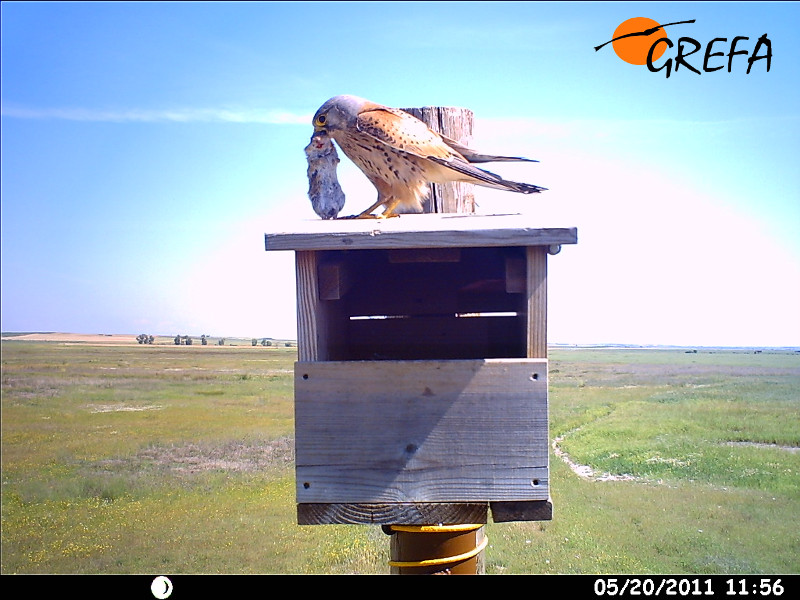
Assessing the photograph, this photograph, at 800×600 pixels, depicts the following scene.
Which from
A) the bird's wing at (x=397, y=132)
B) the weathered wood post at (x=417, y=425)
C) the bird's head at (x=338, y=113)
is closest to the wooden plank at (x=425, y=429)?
the weathered wood post at (x=417, y=425)

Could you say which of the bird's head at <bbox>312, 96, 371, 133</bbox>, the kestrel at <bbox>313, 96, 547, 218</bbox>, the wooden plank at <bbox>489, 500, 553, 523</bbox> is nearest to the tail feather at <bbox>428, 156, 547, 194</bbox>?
the kestrel at <bbox>313, 96, 547, 218</bbox>

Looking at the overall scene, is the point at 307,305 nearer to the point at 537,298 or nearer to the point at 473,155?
the point at 537,298

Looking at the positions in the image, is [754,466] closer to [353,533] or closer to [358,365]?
[353,533]

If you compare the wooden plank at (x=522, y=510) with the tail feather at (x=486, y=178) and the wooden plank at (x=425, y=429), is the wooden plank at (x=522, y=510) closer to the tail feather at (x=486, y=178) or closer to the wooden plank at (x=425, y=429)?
the wooden plank at (x=425, y=429)

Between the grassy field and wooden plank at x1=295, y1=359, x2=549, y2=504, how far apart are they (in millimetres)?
2305

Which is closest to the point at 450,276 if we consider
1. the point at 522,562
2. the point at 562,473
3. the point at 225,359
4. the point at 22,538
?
the point at 522,562

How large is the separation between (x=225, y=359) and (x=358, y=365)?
7.94 meters

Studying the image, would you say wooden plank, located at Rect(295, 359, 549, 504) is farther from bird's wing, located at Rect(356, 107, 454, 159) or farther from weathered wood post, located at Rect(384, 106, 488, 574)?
bird's wing, located at Rect(356, 107, 454, 159)

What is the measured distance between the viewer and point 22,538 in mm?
5086
